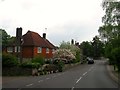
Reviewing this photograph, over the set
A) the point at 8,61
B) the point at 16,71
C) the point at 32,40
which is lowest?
the point at 16,71

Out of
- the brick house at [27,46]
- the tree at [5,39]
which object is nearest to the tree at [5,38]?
the tree at [5,39]

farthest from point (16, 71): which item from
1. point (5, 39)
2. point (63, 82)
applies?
point (5, 39)

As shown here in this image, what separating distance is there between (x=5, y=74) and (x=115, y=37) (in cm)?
1649

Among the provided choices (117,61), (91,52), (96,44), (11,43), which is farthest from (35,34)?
(96,44)

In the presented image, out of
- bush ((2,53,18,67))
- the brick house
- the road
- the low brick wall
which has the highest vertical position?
the brick house

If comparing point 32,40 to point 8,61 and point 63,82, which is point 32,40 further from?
point 63,82

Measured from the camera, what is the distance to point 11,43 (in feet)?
238

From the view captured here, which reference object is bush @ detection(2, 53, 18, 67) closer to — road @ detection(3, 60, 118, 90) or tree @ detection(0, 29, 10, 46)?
road @ detection(3, 60, 118, 90)

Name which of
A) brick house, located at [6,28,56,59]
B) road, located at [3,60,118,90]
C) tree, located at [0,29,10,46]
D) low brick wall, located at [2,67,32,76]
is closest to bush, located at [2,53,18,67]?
low brick wall, located at [2,67,32,76]

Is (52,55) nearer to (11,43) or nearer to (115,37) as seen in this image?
(11,43)

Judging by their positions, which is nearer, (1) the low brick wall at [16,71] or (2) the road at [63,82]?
(2) the road at [63,82]

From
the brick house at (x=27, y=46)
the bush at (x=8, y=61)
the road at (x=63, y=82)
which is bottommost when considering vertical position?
the road at (x=63, y=82)

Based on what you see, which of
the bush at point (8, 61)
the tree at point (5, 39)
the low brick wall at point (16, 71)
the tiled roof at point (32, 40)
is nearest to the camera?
the bush at point (8, 61)

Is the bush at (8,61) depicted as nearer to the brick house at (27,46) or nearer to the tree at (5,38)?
the brick house at (27,46)
